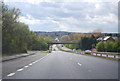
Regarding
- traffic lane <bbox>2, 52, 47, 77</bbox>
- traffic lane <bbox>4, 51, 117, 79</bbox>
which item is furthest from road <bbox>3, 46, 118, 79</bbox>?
traffic lane <bbox>2, 52, 47, 77</bbox>

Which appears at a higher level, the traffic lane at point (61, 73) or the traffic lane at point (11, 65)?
the traffic lane at point (61, 73)

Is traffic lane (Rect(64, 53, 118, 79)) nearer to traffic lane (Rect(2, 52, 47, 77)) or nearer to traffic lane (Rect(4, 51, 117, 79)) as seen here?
traffic lane (Rect(4, 51, 117, 79))

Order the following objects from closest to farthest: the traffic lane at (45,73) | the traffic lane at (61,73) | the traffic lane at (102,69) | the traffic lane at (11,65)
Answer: the traffic lane at (61,73)
the traffic lane at (45,73)
the traffic lane at (102,69)
the traffic lane at (11,65)

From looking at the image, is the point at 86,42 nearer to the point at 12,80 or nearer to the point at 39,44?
the point at 39,44

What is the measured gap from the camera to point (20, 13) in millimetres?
47125

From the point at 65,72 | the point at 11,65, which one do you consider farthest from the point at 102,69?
the point at 11,65

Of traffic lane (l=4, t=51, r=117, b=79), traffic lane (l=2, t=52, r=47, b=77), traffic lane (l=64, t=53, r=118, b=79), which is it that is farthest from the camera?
traffic lane (l=2, t=52, r=47, b=77)

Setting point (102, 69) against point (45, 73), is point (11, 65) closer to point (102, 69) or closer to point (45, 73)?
point (45, 73)

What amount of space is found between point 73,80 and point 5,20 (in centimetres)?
3480

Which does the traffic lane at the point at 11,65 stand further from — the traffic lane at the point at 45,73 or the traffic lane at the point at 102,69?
the traffic lane at the point at 102,69

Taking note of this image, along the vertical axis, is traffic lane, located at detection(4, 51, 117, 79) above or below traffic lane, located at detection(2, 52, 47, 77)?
above

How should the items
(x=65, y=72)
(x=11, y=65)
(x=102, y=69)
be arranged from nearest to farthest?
(x=65, y=72), (x=102, y=69), (x=11, y=65)

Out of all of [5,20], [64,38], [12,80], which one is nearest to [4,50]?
[5,20]

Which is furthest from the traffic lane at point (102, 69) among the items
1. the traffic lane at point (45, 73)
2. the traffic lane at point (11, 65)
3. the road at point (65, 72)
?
the traffic lane at point (11, 65)
